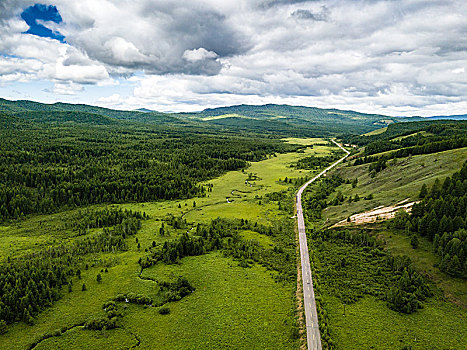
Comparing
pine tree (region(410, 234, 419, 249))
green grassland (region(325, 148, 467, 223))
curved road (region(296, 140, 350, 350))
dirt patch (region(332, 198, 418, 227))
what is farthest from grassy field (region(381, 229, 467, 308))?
curved road (region(296, 140, 350, 350))

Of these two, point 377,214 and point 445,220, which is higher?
point 445,220

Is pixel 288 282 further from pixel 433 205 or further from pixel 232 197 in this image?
pixel 232 197

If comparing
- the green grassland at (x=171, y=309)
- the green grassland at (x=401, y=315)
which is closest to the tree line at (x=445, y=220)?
the green grassland at (x=401, y=315)

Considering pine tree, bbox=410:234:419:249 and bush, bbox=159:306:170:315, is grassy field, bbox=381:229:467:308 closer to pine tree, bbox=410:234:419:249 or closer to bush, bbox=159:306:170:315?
pine tree, bbox=410:234:419:249

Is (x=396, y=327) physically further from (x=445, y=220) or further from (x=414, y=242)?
(x=445, y=220)

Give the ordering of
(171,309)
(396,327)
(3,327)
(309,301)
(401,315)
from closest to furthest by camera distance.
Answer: (3,327) < (396,327) < (401,315) < (309,301) < (171,309)

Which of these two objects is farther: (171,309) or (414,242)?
(414,242)

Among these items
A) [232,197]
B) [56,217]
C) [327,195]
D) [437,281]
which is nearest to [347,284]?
[437,281]

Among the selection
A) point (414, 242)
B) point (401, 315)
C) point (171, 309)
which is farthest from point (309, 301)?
point (414, 242)

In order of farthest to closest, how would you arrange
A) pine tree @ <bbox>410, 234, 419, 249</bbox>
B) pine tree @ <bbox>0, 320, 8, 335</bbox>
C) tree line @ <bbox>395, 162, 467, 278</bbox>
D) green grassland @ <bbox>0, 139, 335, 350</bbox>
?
pine tree @ <bbox>410, 234, 419, 249</bbox>
tree line @ <bbox>395, 162, 467, 278</bbox>
pine tree @ <bbox>0, 320, 8, 335</bbox>
green grassland @ <bbox>0, 139, 335, 350</bbox>
